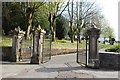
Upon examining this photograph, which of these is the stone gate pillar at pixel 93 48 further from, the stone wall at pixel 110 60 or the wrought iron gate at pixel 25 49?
the wrought iron gate at pixel 25 49

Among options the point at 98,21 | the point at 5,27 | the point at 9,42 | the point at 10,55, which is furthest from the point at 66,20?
the point at 10,55

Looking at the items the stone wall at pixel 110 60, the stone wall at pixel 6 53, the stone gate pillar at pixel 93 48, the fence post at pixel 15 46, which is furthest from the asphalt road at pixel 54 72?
the stone wall at pixel 6 53

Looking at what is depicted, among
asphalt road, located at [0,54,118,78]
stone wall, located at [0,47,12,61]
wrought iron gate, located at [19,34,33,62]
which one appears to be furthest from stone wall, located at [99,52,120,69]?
stone wall, located at [0,47,12,61]

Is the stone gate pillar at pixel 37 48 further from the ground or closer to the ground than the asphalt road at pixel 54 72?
further from the ground

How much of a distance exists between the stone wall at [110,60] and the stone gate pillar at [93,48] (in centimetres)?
48

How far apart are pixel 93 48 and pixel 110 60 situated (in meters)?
1.29

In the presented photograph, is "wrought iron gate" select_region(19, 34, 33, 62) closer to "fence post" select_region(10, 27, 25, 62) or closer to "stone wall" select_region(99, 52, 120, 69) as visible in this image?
"fence post" select_region(10, 27, 25, 62)

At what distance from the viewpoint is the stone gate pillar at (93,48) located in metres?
8.98

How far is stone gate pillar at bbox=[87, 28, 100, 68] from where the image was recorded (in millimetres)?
8977

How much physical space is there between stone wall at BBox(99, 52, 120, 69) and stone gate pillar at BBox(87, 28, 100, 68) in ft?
1.57

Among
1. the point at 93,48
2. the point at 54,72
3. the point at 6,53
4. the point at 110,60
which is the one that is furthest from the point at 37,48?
the point at 110,60

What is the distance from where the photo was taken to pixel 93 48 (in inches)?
359

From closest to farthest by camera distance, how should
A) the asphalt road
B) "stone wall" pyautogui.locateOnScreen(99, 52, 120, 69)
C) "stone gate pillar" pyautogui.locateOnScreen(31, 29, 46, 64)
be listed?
1. the asphalt road
2. "stone wall" pyautogui.locateOnScreen(99, 52, 120, 69)
3. "stone gate pillar" pyautogui.locateOnScreen(31, 29, 46, 64)

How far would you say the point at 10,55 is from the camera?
1220 cm
